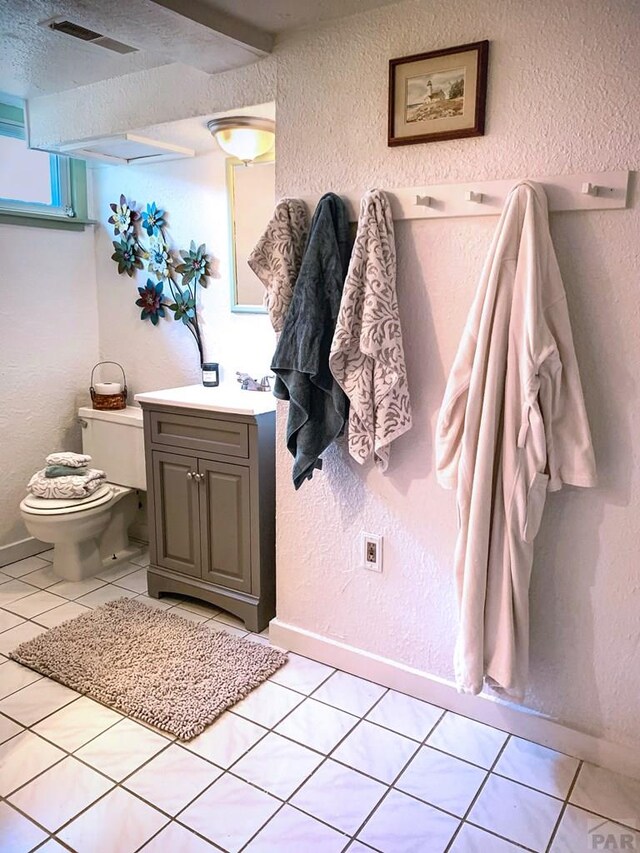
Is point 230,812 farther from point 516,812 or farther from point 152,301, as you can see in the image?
point 152,301

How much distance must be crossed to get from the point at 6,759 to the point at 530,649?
5.06 feet

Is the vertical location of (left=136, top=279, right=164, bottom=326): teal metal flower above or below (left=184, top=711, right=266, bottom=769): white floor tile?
above

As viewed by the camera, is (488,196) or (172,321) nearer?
(488,196)

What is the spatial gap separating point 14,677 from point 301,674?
99 centimetres

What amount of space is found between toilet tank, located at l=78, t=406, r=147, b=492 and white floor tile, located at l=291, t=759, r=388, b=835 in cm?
165

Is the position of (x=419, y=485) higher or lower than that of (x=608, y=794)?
higher

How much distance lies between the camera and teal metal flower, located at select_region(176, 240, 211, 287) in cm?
306

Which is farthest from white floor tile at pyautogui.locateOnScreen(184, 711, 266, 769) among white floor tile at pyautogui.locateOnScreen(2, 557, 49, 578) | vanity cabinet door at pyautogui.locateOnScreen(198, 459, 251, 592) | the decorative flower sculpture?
the decorative flower sculpture

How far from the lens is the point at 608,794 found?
1805mm

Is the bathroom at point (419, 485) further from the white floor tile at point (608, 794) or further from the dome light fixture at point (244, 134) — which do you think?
the dome light fixture at point (244, 134)

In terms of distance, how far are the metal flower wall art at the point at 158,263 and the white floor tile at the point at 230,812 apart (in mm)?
1886

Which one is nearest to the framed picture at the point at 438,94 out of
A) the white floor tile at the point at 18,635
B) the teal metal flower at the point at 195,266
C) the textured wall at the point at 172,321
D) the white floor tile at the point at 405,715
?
the textured wall at the point at 172,321

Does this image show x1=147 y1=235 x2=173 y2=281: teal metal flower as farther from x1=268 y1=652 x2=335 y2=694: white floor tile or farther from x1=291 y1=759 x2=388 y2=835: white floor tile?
x1=291 y1=759 x2=388 y2=835: white floor tile

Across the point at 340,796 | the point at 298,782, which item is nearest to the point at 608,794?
the point at 340,796
